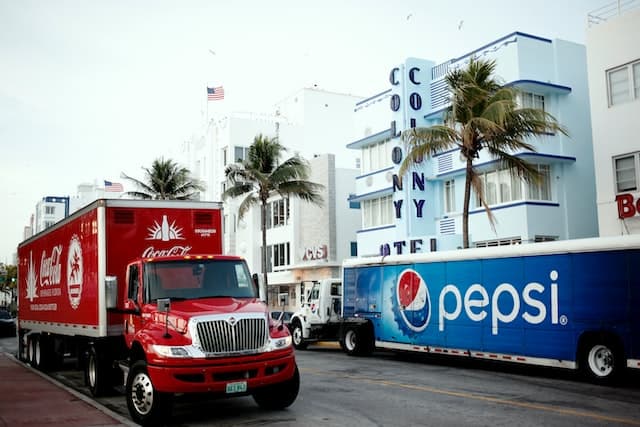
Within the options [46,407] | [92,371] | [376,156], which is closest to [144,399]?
[46,407]

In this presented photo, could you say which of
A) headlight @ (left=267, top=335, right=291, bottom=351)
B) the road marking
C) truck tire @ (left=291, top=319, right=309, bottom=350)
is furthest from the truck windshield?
truck tire @ (left=291, top=319, right=309, bottom=350)

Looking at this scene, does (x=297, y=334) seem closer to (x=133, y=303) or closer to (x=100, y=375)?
(x=100, y=375)

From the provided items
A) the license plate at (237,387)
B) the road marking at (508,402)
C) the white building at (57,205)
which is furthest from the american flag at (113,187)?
the license plate at (237,387)

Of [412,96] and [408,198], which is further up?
[412,96]

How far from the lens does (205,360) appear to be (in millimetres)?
9867

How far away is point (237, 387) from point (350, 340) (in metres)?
12.6

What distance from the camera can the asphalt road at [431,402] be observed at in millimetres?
10086

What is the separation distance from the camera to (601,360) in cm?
1434

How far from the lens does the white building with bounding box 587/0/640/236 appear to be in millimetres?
22578

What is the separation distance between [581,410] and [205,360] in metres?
5.84

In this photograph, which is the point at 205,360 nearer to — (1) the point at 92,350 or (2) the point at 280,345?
(2) the point at 280,345

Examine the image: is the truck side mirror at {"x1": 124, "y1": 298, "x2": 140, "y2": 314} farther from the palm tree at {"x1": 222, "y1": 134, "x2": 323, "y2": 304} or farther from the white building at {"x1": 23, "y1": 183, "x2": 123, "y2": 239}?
the white building at {"x1": 23, "y1": 183, "x2": 123, "y2": 239}

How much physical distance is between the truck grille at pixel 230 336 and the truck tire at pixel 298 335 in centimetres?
1576

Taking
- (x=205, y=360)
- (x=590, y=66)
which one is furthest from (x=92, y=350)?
(x=590, y=66)
